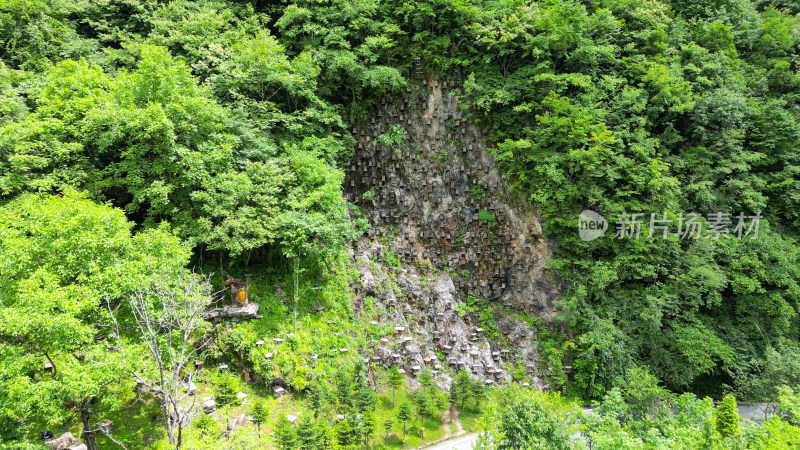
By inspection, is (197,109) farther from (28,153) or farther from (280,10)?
(280,10)

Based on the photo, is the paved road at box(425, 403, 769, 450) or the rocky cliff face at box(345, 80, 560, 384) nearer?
the paved road at box(425, 403, 769, 450)

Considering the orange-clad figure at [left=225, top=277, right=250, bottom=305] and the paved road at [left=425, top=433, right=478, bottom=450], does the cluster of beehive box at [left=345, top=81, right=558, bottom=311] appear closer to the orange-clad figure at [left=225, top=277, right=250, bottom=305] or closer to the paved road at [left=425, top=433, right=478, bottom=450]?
the paved road at [left=425, top=433, right=478, bottom=450]

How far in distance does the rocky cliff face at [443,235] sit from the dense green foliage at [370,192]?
1.95 ft

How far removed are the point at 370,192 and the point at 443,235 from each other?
3.82 m

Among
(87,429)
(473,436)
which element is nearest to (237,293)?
(87,429)

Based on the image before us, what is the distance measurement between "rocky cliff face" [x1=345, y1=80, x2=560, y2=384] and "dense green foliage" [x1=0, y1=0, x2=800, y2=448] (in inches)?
23.4

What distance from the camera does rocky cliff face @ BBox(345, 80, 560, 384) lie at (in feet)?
51.2

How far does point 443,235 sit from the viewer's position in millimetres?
17203

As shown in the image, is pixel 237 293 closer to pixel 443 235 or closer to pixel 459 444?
pixel 459 444

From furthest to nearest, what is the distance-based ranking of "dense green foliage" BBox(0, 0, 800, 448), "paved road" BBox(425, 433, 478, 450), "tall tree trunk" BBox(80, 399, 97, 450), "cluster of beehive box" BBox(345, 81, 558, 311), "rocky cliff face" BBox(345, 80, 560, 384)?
"cluster of beehive box" BBox(345, 81, 558, 311) < "rocky cliff face" BBox(345, 80, 560, 384) < "paved road" BBox(425, 433, 478, 450) < "dense green foliage" BBox(0, 0, 800, 448) < "tall tree trunk" BBox(80, 399, 97, 450)

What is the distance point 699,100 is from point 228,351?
827 inches

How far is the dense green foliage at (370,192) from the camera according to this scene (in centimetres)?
871

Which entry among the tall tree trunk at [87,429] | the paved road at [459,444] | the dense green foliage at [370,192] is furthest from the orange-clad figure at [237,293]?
the paved road at [459,444]

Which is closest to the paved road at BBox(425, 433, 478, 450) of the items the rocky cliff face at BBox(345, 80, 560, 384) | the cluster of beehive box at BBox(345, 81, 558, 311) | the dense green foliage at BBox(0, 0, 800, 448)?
the dense green foliage at BBox(0, 0, 800, 448)
